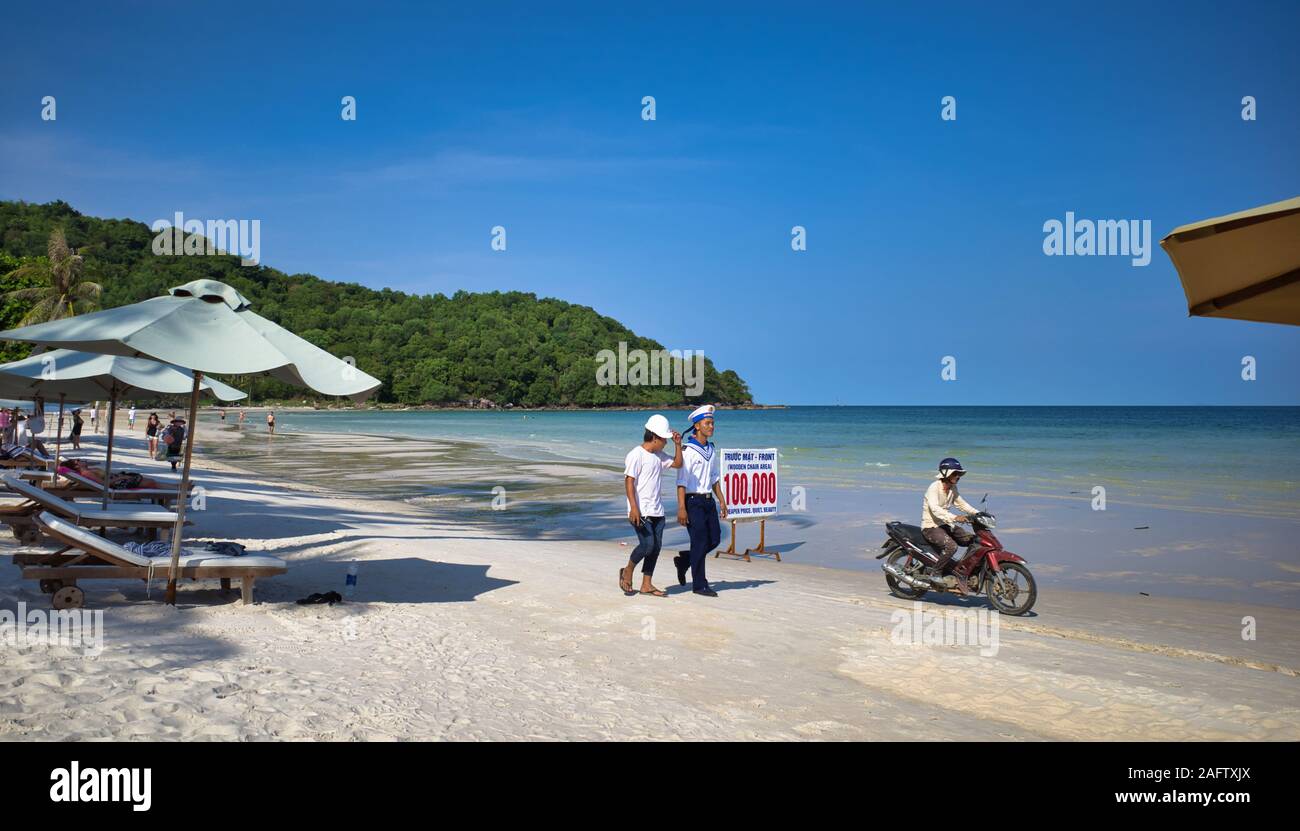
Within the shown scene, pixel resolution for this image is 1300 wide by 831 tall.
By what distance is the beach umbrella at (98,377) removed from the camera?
1040cm

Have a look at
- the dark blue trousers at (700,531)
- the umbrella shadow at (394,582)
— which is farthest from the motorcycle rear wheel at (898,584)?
the umbrella shadow at (394,582)

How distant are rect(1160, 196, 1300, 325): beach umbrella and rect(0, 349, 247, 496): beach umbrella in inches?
380

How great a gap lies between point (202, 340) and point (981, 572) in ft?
24.6

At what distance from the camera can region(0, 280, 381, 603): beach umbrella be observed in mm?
6070

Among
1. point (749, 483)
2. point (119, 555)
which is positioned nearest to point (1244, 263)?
point (119, 555)

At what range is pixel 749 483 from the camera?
12367 mm

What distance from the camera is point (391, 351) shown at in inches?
5330

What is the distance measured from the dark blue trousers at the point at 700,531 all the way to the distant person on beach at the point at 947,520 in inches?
88.1

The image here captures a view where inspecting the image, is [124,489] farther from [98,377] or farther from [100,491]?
[98,377]

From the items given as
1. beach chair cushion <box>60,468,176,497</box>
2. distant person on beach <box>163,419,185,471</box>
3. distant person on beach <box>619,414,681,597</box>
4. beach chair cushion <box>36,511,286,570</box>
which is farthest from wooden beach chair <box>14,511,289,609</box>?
distant person on beach <box>163,419,185,471</box>

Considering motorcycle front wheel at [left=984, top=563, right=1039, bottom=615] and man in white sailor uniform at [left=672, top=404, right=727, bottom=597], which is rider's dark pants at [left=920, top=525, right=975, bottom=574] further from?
man in white sailor uniform at [left=672, top=404, right=727, bottom=597]

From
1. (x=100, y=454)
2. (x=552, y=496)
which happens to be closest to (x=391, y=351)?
(x=100, y=454)

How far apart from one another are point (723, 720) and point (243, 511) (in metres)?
11.6
